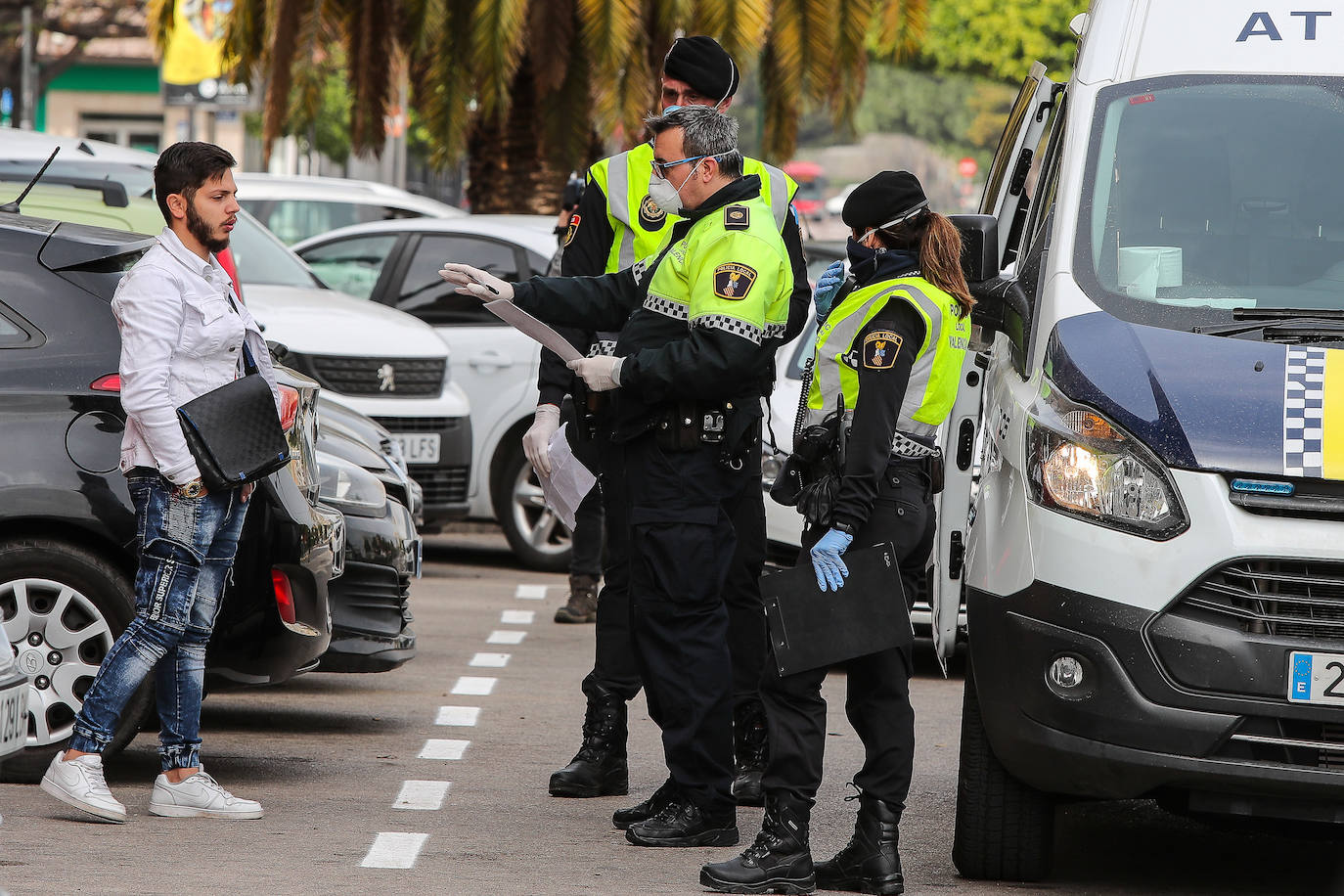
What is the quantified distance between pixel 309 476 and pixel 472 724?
155 cm

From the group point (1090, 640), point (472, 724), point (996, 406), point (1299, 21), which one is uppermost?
point (1299, 21)

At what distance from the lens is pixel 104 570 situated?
249 inches

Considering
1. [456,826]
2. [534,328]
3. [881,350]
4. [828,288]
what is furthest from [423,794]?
A: [881,350]

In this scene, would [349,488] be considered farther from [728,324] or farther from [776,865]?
[776,865]

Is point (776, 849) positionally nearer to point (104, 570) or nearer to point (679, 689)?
point (679, 689)

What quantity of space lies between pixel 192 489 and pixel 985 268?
233 cm

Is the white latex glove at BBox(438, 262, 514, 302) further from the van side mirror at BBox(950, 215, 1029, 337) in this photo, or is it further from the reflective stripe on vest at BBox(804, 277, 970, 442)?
the van side mirror at BBox(950, 215, 1029, 337)

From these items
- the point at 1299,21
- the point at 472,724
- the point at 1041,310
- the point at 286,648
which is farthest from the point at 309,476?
the point at 1299,21

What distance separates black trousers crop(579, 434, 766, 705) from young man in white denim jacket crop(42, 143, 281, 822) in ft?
3.58

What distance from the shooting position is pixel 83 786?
19.2ft

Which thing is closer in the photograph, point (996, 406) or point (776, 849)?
point (776, 849)

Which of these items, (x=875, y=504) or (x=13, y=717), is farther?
(x=875, y=504)

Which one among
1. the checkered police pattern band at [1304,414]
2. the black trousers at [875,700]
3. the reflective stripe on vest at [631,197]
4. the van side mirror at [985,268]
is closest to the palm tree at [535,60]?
the reflective stripe on vest at [631,197]

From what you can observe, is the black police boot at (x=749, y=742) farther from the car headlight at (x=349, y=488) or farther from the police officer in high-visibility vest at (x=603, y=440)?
the car headlight at (x=349, y=488)
